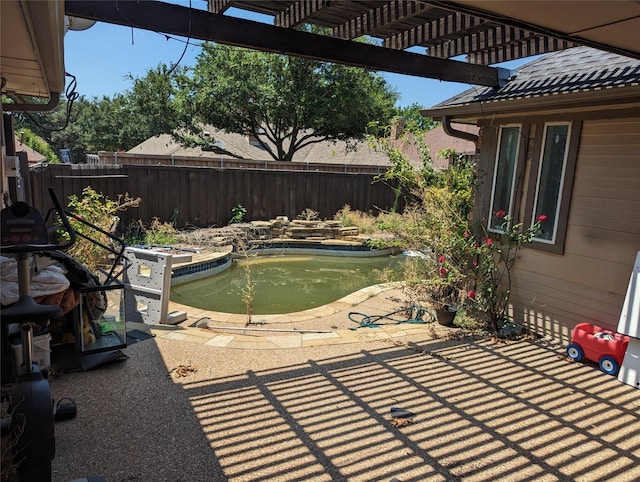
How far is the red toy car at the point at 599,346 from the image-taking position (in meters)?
3.55

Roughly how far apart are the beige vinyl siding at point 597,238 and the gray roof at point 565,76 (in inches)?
15.6

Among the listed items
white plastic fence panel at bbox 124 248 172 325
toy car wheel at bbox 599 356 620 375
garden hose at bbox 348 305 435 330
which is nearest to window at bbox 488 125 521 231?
garden hose at bbox 348 305 435 330


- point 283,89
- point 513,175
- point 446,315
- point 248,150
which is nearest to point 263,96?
point 283,89

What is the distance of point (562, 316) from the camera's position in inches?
169

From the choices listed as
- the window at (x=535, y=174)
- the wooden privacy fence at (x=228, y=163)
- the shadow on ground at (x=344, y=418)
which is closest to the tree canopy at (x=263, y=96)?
the wooden privacy fence at (x=228, y=163)

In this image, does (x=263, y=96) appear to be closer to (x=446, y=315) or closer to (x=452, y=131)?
(x=452, y=131)

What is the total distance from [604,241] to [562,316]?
2.82 feet

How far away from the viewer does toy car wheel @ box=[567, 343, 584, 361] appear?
3809 mm

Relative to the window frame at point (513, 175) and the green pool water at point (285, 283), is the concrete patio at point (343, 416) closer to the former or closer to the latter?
the window frame at point (513, 175)

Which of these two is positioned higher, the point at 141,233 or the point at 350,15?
the point at 350,15

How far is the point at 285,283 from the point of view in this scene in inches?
304

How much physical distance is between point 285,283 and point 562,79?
17.0ft

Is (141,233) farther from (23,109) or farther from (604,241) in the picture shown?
(604,241)

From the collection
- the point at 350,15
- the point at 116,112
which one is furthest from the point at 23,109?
the point at 116,112
